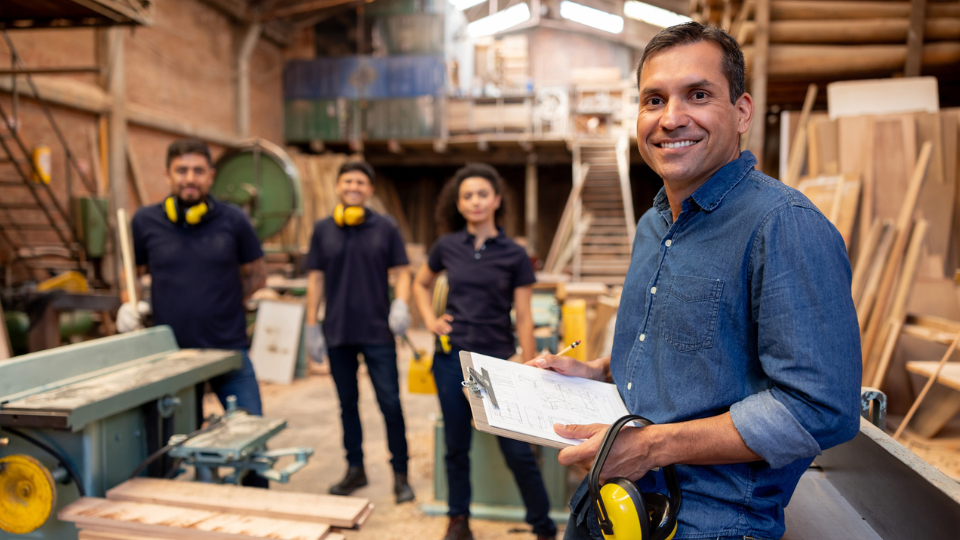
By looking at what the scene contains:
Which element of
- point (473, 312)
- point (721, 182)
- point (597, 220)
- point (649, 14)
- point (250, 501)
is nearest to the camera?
point (721, 182)

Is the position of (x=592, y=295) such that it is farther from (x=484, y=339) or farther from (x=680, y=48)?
(x=680, y=48)

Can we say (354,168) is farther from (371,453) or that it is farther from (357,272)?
(371,453)

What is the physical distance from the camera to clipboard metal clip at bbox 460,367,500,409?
111 centimetres

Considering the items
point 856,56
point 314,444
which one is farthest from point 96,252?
point 856,56

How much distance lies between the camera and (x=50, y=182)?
7.21m

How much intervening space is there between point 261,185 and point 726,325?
23.3 feet

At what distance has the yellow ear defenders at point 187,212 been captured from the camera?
303 cm

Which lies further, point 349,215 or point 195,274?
point 349,215

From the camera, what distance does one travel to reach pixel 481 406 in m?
1.06

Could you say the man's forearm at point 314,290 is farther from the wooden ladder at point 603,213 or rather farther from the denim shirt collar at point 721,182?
the wooden ladder at point 603,213

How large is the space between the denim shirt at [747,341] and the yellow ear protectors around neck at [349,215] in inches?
98.5

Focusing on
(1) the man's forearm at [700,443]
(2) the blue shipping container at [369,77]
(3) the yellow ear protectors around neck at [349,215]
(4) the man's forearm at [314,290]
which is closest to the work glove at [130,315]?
(4) the man's forearm at [314,290]

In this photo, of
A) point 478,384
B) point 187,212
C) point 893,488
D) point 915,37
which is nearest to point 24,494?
point 187,212

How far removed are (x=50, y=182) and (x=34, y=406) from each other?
694 centimetres
